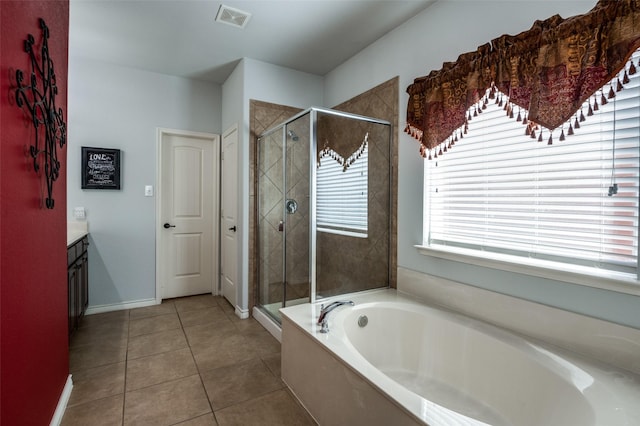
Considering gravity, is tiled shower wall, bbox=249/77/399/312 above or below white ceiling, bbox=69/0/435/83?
below

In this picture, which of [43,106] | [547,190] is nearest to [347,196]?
[547,190]

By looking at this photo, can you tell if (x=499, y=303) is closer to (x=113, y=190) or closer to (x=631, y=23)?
(x=631, y=23)

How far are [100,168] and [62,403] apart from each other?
224 centimetres

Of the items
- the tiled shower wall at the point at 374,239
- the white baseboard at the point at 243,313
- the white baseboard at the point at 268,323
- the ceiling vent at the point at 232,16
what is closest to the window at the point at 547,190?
the tiled shower wall at the point at 374,239

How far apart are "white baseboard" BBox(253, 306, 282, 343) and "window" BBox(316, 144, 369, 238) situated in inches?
37.7

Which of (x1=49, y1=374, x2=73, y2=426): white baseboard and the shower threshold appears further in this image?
the shower threshold

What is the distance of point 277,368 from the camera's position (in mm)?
2164

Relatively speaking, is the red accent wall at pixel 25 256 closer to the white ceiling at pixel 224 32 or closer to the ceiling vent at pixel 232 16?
the white ceiling at pixel 224 32

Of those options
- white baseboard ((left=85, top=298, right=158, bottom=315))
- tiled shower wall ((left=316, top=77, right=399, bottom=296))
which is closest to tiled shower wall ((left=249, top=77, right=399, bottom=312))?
tiled shower wall ((left=316, top=77, right=399, bottom=296))

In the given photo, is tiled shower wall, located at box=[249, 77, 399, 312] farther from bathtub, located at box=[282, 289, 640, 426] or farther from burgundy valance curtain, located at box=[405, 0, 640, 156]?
burgundy valance curtain, located at box=[405, 0, 640, 156]

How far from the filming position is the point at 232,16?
2338 millimetres

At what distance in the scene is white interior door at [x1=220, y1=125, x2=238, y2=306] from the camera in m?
3.26

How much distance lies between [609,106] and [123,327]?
149 inches

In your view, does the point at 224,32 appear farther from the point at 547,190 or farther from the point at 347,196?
the point at 547,190
